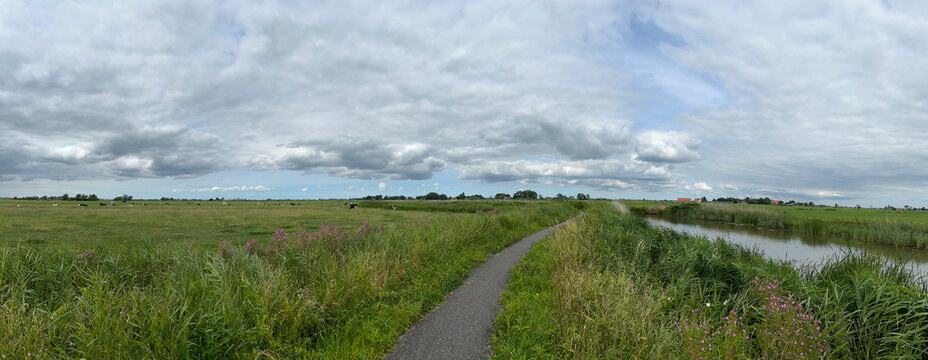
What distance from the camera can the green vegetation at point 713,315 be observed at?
5.85 m

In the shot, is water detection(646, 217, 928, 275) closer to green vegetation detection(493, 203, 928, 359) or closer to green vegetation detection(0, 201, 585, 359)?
green vegetation detection(493, 203, 928, 359)

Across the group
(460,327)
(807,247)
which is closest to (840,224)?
(807,247)

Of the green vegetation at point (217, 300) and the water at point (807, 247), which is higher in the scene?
the green vegetation at point (217, 300)

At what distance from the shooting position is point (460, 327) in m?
7.35

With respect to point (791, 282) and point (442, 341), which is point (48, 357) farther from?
point (791, 282)

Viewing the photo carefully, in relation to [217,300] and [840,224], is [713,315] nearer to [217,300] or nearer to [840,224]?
[217,300]

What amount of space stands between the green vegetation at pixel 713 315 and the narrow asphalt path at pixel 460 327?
0.40m

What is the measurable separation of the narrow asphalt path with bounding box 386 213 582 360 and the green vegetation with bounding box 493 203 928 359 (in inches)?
15.8

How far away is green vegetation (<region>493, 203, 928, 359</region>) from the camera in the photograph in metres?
5.85

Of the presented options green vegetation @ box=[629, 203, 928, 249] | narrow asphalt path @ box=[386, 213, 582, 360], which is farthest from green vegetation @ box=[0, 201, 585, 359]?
green vegetation @ box=[629, 203, 928, 249]

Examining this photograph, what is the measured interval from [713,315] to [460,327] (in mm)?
5874

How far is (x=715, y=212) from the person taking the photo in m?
51.4

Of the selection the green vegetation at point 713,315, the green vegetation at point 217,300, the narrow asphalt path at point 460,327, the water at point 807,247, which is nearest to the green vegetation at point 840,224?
the water at point 807,247

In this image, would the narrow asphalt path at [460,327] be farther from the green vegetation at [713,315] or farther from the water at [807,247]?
the water at [807,247]
